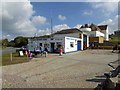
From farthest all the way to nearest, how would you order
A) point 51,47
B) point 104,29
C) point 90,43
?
1. point 104,29
2. point 90,43
3. point 51,47

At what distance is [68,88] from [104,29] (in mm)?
78465

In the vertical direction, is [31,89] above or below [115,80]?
below

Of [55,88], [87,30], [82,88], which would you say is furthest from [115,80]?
[87,30]

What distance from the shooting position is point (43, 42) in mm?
38219

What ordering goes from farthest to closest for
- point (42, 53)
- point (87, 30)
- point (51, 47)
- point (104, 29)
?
point (104, 29)
point (87, 30)
point (51, 47)
point (42, 53)

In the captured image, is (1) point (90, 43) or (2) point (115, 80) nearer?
(2) point (115, 80)

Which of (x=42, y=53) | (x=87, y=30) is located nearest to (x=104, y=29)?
(x=87, y=30)

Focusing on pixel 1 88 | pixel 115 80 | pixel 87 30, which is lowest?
pixel 1 88

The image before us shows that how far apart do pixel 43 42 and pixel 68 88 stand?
30778 mm

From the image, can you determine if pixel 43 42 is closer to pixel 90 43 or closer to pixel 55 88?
pixel 90 43

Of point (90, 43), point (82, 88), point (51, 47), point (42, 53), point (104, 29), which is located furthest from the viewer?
point (104, 29)

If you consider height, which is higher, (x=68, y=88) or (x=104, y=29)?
(x=104, y=29)

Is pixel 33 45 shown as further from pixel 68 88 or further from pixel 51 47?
pixel 68 88

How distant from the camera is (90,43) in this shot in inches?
2388
